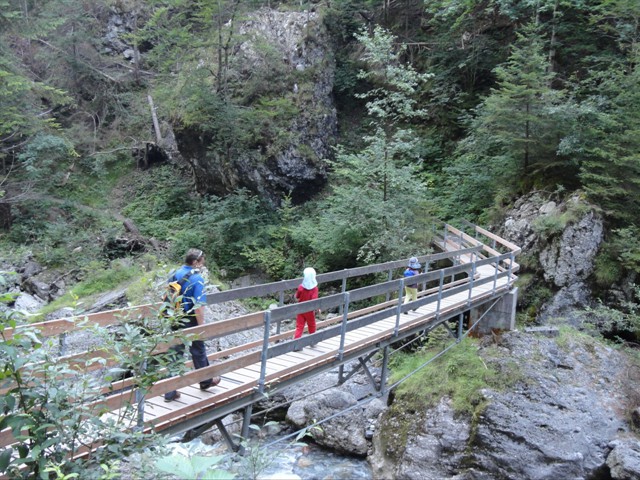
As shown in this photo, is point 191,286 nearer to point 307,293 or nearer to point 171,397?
point 171,397

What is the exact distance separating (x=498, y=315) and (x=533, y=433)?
3.79m

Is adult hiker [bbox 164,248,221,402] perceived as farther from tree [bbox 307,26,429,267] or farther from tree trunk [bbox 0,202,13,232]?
tree trunk [bbox 0,202,13,232]

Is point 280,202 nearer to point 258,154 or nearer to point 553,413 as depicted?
point 258,154

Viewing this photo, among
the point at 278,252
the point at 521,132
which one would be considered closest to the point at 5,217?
the point at 278,252

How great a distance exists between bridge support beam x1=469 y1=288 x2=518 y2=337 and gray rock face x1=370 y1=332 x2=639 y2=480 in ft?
5.20

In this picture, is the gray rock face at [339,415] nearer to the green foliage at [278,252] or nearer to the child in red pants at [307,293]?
the child in red pants at [307,293]

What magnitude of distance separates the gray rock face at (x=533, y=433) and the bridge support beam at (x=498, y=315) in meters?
1.58

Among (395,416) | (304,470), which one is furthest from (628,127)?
(304,470)

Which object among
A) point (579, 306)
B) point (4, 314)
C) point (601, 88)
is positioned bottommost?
point (579, 306)

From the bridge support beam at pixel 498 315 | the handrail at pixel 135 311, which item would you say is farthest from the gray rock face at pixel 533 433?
the handrail at pixel 135 311

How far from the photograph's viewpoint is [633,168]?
13039mm

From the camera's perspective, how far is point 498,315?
12516 millimetres

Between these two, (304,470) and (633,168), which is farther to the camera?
(633,168)

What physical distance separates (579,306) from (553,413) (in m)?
4.37
